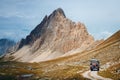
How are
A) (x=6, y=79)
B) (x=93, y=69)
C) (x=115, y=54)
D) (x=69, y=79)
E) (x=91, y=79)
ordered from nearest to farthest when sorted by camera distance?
1. (x=91, y=79)
2. (x=69, y=79)
3. (x=93, y=69)
4. (x=6, y=79)
5. (x=115, y=54)

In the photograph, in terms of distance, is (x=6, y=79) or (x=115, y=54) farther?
(x=115, y=54)

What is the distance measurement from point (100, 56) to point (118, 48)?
14980mm

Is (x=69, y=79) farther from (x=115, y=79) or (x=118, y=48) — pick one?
(x=118, y=48)

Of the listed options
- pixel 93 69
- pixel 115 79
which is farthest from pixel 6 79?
pixel 115 79

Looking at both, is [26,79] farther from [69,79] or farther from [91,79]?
[91,79]

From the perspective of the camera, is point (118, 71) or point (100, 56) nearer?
point (118, 71)

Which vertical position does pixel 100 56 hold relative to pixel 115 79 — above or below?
above

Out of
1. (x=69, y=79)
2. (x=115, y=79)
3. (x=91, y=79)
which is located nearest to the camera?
(x=115, y=79)

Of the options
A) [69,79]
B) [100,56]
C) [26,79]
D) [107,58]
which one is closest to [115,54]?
[107,58]

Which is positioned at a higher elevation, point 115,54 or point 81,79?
point 115,54

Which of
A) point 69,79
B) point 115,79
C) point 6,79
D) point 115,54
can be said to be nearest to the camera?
point 115,79

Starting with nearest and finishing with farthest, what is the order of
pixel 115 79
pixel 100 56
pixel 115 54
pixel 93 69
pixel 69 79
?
pixel 115 79 < pixel 69 79 < pixel 93 69 < pixel 115 54 < pixel 100 56

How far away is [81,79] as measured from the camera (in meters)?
99.3

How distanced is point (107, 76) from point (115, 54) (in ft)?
223
